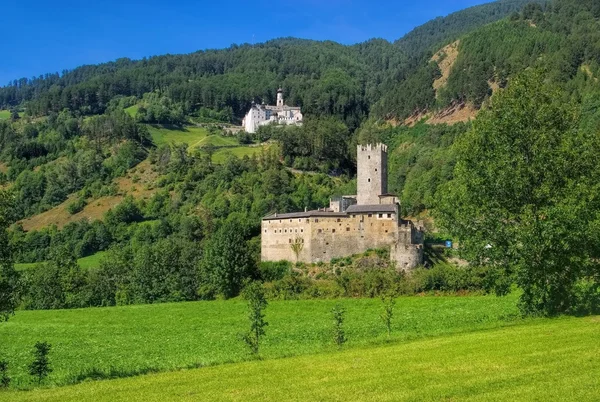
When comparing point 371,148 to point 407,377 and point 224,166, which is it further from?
point 407,377

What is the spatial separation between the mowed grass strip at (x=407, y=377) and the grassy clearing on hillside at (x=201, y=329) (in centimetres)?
341

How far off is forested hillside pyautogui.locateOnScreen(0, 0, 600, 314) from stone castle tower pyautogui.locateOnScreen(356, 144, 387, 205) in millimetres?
13459

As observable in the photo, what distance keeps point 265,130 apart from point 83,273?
80.2m

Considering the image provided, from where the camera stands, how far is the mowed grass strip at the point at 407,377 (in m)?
12.7

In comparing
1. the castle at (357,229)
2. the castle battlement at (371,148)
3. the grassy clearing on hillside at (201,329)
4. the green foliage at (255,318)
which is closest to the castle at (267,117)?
the castle battlement at (371,148)

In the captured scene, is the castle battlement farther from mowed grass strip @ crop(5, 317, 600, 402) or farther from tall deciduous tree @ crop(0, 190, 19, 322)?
tall deciduous tree @ crop(0, 190, 19, 322)

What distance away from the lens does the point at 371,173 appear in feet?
246

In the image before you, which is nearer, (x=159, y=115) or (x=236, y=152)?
(x=236, y=152)

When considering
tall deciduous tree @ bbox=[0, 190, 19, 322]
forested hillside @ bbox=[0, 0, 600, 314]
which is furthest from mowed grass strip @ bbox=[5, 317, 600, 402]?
forested hillside @ bbox=[0, 0, 600, 314]

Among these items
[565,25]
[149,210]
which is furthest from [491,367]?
[565,25]

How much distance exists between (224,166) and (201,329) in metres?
77.1

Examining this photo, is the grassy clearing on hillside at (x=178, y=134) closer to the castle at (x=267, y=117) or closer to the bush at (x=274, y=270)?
the castle at (x=267, y=117)

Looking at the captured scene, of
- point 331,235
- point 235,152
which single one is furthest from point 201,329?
point 235,152

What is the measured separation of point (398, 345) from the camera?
68.3 ft
